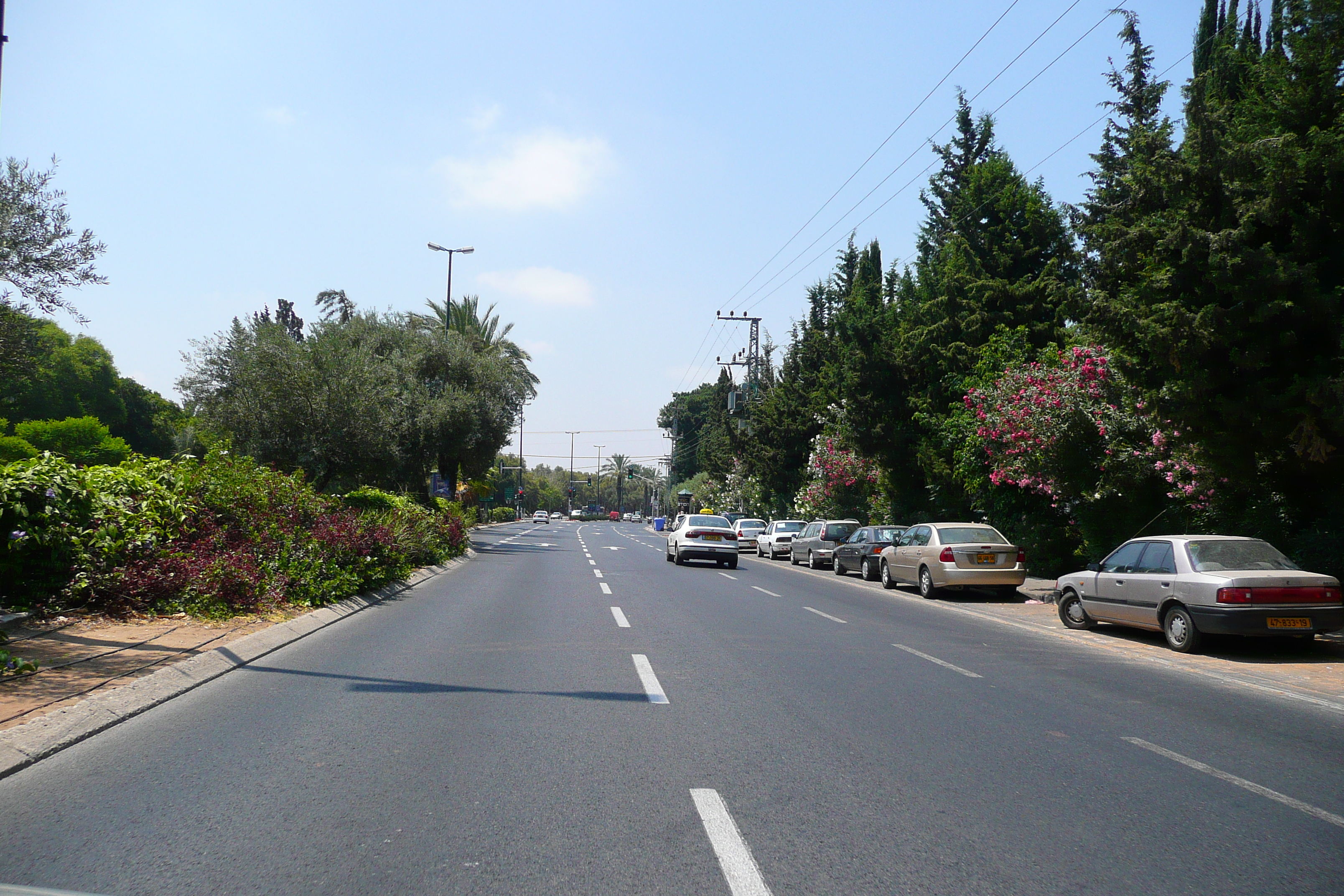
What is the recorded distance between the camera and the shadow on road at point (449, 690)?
303 inches

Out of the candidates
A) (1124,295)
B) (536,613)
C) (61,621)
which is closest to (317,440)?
(536,613)

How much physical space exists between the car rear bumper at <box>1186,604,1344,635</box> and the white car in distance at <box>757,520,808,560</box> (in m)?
23.9

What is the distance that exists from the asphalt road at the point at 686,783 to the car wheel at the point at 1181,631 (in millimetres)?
1347

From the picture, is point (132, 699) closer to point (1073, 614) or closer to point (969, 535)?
point (1073, 614)

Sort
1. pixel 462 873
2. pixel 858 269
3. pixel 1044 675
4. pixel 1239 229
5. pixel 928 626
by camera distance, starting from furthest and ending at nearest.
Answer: pixel 858 269 < pixel 928 626 < pixel 1239 229 < pixel 1044 675 < pixel 462 873

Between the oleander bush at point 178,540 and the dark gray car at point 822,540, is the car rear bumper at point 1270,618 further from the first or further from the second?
Answer: the dark gray car at point 822,540

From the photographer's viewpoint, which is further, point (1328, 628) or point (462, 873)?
point (1328, 628)

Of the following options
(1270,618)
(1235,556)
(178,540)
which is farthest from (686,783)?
(178,540)

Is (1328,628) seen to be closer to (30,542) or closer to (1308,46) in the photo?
(1308,46)

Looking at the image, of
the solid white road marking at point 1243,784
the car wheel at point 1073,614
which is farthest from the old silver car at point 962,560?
the solid white road marking at point 1243,784

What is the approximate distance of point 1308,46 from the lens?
40.3ft

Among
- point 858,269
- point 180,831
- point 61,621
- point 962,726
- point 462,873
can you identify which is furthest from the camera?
point 858,269

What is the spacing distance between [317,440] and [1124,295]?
18.0m

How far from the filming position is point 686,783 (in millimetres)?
5254
